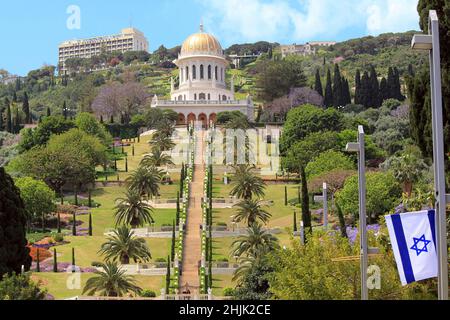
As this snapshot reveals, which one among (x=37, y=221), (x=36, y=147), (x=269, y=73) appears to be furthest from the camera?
(x=269, y=73)

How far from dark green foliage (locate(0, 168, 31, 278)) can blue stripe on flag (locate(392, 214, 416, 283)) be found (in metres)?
30.1

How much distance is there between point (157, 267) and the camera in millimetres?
51094

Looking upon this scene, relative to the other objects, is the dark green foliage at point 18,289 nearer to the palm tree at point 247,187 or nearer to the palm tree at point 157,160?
the palm tree at point 247,187

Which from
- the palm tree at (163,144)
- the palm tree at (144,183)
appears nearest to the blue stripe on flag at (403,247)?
the palm tree at (144,183)

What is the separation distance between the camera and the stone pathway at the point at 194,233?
5098 centimetres

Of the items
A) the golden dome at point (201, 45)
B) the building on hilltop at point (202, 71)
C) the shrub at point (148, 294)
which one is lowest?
the shrub at point (148, 294)

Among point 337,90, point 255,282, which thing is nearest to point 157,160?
point 255,282

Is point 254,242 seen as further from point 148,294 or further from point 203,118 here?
point 203,118

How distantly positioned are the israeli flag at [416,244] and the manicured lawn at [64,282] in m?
31.5

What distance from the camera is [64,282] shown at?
47.5 metres

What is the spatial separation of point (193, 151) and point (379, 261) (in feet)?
191
